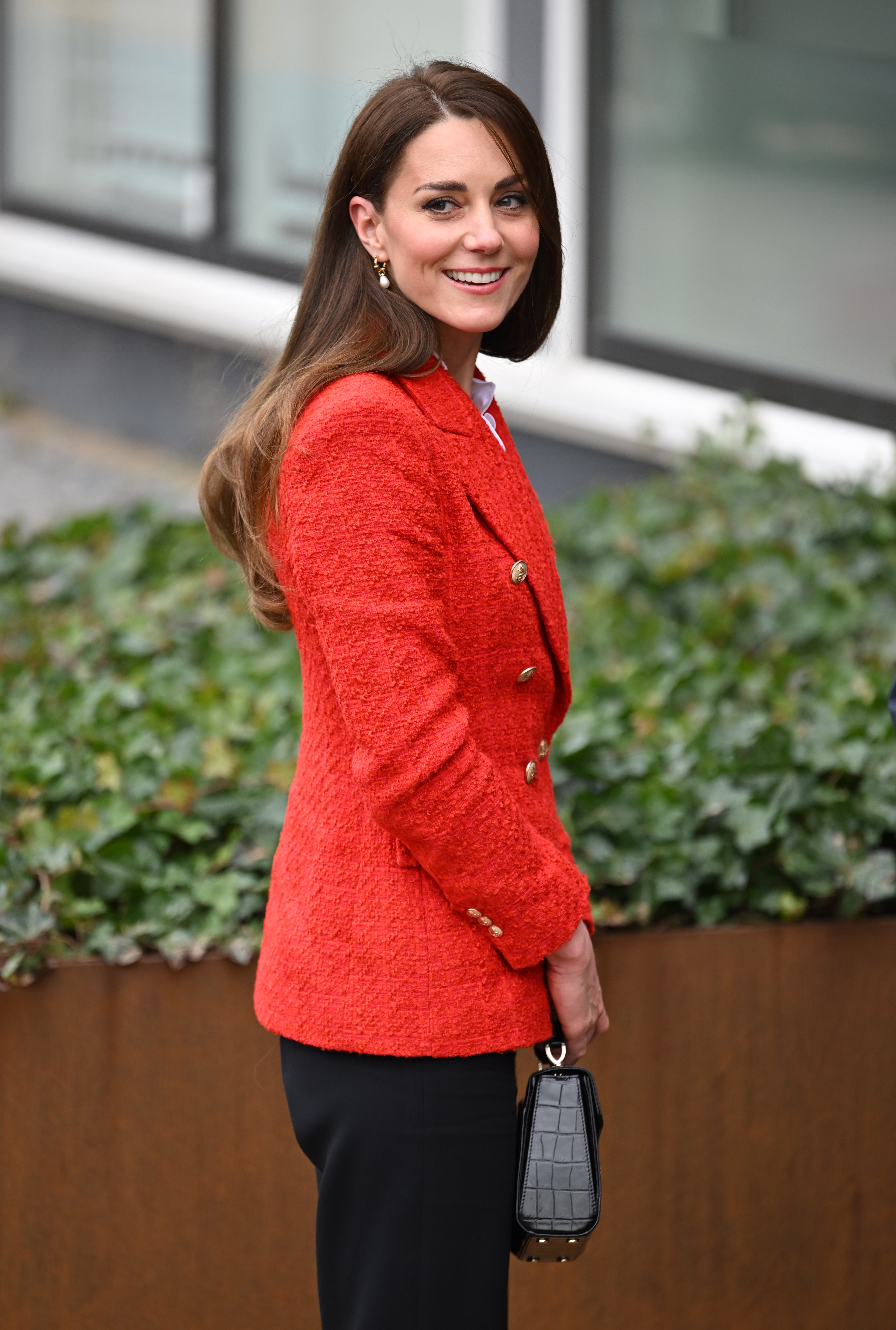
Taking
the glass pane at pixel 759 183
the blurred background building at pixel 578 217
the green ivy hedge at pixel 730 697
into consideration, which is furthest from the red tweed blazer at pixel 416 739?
the glass pane at pixel 759 183

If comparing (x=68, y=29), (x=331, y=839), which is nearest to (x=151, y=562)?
(x=331, y=839)

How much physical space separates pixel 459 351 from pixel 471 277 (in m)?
0.10

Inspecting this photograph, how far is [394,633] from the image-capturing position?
142cm

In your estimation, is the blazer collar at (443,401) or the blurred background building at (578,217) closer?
the blazer collar at (443,401)

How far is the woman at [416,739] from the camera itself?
4.73ft

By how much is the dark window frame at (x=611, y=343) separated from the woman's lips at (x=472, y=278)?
12.4 feet

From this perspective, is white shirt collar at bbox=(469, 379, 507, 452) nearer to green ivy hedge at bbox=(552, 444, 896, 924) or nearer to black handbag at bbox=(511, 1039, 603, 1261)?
black handbag at bbox=(511, 1039, 603, 1261)

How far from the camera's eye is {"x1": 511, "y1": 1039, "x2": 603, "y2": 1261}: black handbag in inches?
61.3

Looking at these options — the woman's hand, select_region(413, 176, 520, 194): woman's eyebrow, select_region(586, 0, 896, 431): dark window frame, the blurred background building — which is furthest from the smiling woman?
select_region(586, 0, 896, 431): dark window frame

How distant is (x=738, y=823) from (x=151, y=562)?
2.28 meters

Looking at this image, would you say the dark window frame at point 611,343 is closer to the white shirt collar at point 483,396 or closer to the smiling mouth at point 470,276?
the white shirt collar at point 483,396

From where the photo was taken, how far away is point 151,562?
420cm

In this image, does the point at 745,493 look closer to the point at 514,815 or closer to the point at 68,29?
the point at 514,815

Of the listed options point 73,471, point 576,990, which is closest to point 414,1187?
point 576,990
